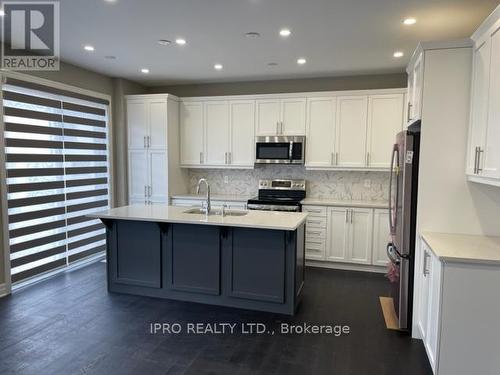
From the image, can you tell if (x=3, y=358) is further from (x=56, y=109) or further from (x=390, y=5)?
(x=390, y=5)

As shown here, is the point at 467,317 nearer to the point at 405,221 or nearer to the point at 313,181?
the point at 405,221

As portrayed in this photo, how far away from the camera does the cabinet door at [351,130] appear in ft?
15.9

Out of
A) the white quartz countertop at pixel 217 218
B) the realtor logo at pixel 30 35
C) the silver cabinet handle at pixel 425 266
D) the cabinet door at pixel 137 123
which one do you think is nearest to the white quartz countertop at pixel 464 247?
the silver cabinet handle at pixel 425 266

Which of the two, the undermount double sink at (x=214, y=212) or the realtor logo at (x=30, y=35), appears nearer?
the realtor logo at (x=30, y=35)

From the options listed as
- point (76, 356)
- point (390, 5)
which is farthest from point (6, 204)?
point (390, 5)

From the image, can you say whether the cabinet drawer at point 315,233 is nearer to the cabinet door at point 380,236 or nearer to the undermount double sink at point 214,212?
the cabinet door at point 380,236

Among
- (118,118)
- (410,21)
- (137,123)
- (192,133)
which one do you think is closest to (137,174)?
(137,123)

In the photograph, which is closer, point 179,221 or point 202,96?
point 179,221

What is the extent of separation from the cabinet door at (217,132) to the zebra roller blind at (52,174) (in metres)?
1.58

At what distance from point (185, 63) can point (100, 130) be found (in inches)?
69.2

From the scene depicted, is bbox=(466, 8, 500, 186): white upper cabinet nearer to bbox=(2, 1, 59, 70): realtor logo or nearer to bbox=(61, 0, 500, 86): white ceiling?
bbox=(61, 0, 500, 86): white ceiling

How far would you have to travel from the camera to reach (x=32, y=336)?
2906 mm

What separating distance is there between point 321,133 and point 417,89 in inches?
82.5

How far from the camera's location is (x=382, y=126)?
4.76m
